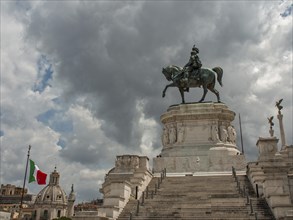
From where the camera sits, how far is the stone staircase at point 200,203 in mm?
19344

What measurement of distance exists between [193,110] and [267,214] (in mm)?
17986

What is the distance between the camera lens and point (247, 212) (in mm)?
19250

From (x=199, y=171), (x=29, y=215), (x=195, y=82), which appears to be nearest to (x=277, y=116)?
(x=195, y=82)

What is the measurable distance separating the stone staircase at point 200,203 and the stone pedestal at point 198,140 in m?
6.50

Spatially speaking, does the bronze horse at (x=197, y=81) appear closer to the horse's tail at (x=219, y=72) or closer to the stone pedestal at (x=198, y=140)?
the horse's tail at (x=219, y=72)

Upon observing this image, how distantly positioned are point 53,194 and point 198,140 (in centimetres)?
10958

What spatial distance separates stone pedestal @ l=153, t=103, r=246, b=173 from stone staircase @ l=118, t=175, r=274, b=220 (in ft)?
21.3

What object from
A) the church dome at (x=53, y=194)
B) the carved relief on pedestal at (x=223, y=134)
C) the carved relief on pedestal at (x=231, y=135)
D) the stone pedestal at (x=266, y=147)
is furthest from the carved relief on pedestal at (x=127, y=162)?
the church dome at (x=53, y=194)

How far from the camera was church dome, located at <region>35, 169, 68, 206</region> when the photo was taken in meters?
129

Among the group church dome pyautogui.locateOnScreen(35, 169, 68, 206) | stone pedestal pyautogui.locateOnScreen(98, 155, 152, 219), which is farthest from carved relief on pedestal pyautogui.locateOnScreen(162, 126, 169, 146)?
church dome pyautogui.locateOnScreen(35, 169, 68, 206)

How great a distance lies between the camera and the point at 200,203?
21.0 metres

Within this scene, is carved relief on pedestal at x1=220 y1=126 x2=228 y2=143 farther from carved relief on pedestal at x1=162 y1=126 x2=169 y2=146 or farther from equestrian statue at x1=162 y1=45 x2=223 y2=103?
carved relief on pedestal at x1=162 y1=126 x2=169 y2=146

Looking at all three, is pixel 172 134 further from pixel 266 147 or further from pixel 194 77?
pixel 266 147

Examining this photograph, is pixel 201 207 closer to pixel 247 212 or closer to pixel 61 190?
pixel 247 212
